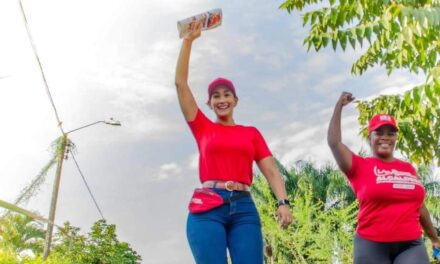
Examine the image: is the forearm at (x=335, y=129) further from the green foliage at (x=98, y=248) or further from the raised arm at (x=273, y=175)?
the green foliage at (x=98, y=248)

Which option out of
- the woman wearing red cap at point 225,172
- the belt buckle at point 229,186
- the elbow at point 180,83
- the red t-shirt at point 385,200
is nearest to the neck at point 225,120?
the woman wearing red cap at point 225,172

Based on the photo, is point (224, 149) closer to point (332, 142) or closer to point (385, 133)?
point (332, 142)

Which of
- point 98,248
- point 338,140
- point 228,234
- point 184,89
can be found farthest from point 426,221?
point 98,248

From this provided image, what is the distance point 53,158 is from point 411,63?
9.81 meters

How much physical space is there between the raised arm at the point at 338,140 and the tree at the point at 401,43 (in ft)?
6.29

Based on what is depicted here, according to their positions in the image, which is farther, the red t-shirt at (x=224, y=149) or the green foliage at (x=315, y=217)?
the green foliage at (x=315, y=217)

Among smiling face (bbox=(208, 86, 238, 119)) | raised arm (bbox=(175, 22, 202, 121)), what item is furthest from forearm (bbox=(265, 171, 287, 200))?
raised arm (bbox=(175, 22, 202, 121))

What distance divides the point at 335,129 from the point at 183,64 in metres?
1.05

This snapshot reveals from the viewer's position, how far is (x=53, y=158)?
15531 mm

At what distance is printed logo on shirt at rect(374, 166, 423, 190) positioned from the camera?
3.81 meters

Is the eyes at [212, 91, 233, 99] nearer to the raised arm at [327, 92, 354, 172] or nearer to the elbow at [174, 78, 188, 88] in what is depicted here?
the elbow at [174, 78, 188, 88]

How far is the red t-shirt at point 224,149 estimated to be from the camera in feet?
10.8

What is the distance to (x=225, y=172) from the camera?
3268 millimetres

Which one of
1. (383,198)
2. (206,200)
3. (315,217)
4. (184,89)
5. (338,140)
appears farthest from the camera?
(315,217)
